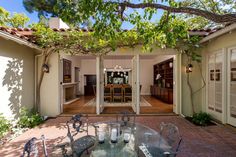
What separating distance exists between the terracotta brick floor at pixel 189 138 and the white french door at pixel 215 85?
690 millimetres

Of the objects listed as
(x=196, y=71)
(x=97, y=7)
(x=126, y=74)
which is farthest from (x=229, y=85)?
(x=126, y=74)

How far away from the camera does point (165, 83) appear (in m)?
Answer: 11.0

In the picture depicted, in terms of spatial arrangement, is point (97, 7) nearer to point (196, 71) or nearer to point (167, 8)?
point (167, 8)

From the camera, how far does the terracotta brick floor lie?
3.63 m

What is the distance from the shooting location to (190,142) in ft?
13.7

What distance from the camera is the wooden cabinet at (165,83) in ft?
31.6

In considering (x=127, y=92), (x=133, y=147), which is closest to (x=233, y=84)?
(x=133, y=147)

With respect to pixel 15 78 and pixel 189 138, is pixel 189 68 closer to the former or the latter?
pixel 189 138

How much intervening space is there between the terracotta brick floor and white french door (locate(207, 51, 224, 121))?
69cm

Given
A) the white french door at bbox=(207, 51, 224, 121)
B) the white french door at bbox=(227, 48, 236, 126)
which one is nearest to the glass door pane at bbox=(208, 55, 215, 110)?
the white french door at bbox=(207, 51, 224, 121)

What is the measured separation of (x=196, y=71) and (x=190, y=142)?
136 inches

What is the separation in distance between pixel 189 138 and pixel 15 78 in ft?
17.1

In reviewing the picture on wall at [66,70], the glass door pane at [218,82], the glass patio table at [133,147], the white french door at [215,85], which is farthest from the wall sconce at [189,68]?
the picture on wall at [66,70]

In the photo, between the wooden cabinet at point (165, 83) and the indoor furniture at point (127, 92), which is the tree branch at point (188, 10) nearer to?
the wooden cabinet at point (165, 83)
